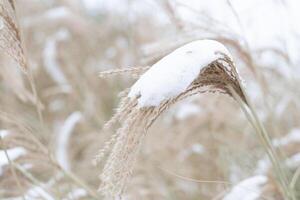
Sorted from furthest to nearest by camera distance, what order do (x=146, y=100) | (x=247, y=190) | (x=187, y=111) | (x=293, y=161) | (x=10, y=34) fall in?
1. (x=187, y=111)
2. (x=293, y=161)
3. (x=247, y=190)
4. (x=10, y=34)
5. (x=146, y=100)

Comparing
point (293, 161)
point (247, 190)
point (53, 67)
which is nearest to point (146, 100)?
point (247, 190)

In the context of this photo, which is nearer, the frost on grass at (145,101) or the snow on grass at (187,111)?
the frost on grass at (145,101)

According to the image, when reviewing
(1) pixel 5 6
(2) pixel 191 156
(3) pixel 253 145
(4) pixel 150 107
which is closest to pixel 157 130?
(2) pixel 191 156

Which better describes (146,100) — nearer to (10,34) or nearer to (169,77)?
(169,77)

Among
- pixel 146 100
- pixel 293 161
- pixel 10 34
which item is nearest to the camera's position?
pixel 146 100

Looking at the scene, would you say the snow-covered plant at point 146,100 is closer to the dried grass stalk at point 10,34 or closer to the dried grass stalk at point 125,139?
the dried grass stalk at point 125,139

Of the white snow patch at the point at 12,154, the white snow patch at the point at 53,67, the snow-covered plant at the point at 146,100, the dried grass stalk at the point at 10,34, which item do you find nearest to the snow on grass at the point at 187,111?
the white snow patch at the point at 53,67
